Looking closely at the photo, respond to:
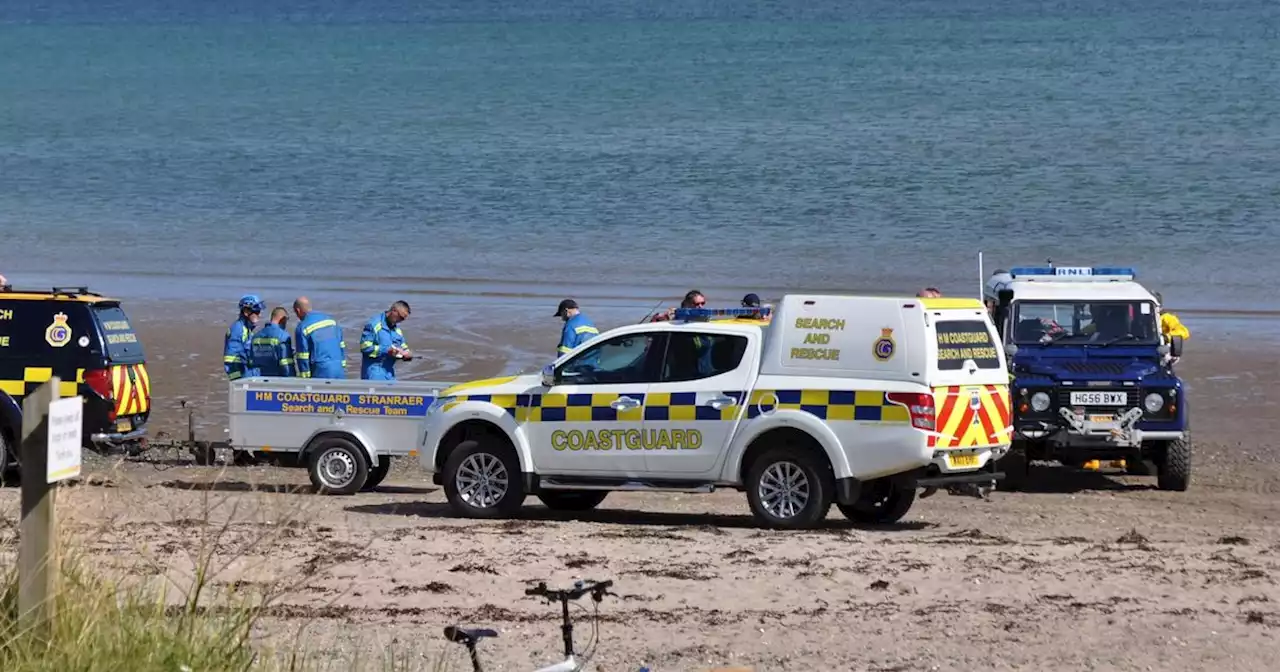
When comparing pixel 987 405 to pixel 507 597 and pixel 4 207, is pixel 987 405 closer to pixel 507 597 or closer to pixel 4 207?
pixel 507 597

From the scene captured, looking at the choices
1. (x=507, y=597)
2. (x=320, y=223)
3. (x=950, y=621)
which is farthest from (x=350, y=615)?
(x=320, y=223)

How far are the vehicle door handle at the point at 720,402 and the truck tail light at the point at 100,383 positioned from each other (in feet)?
18.1

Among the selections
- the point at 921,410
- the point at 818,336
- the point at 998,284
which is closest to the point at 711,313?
the point at 818,336

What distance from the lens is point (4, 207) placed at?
5166 cm

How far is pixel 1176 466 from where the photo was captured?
16.4 meters

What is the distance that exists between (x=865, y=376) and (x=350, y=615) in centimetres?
474

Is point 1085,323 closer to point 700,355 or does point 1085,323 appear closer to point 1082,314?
point 1082,314

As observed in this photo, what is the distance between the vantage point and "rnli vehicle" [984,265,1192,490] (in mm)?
16391

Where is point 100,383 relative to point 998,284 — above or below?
below

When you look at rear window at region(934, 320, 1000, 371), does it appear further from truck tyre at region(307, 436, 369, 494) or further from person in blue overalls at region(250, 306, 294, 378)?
person in blue overalls at region(250, 306, 294, 378)

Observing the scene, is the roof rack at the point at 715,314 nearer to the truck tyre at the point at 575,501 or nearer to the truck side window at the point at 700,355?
the truck side window at the point at 700,355

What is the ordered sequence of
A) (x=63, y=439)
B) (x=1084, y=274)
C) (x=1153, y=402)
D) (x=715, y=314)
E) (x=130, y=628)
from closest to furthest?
1. (x=63, y=439)
2. (x=130, y=628)
3. (x=715, y=314)
4. (x=1153, y=402)
5. (x=1084, y=274)

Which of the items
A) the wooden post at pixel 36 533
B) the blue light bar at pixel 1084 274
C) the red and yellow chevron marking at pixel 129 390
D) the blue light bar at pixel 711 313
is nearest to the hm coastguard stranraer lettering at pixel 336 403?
the red and yellow chevron marking at pixel 129 390

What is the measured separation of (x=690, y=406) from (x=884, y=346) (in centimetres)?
156
